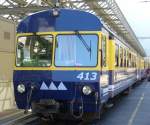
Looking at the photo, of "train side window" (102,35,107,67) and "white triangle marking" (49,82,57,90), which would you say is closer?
"white triangle marking" (49,82,57,90)

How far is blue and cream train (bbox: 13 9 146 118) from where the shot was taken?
464 inches

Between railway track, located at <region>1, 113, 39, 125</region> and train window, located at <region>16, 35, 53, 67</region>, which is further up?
train window, located at <region>16, 35, 53, 67</region>

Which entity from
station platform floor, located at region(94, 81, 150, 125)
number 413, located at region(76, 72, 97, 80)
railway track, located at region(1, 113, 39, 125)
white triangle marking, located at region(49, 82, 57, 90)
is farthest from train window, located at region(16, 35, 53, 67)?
station platform floor, located at region(94, 81, 150, 125)

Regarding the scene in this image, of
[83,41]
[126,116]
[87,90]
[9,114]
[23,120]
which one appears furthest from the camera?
[126,116]

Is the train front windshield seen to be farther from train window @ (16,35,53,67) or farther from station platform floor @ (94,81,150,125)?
station platform floor @ (94,81,150,125)

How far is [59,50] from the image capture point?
12.2m

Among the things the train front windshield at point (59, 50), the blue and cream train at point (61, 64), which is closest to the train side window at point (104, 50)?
the blue and cream train at point (61, 64)

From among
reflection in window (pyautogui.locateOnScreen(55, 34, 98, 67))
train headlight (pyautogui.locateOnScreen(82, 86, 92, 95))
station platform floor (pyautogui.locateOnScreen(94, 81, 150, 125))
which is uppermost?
reflection in window (pyautogui.locateOnScreen(55, 34, 98, 67))

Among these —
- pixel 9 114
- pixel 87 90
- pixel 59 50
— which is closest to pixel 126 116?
pixel 9 114

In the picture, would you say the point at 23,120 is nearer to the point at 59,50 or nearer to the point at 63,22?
the point at 59,50

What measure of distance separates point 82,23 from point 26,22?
5.05 ft

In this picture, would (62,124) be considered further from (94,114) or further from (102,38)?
(102,38)

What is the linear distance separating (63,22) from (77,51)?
88 centimetres

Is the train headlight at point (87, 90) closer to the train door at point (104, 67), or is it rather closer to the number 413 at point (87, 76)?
the number 413 at point (87, 76)
